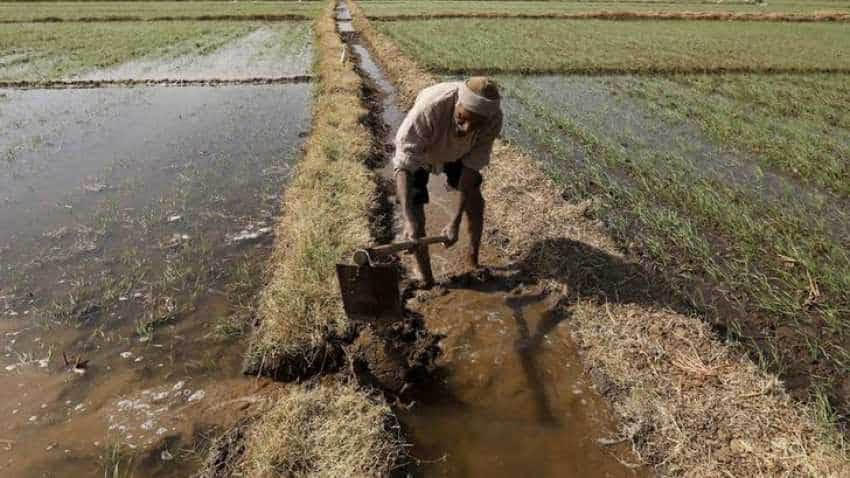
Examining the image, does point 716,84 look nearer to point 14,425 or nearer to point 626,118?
point 626,118

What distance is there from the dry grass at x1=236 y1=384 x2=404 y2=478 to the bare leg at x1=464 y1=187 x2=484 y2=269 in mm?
1545

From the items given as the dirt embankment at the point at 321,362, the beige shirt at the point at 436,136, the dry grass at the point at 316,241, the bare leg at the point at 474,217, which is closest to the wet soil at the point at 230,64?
the dry grass at the point at 316,241

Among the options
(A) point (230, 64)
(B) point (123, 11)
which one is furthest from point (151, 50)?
(B) point (123, 11)

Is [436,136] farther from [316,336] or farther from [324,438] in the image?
[324,438]

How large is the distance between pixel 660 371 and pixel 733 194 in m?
2.87

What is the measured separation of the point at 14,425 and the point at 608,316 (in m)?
3.37

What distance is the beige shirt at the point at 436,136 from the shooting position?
2.95 meters

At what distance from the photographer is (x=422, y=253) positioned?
345 centimetres

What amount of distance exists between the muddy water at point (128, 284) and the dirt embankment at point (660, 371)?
6.57 ft

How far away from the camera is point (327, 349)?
295cm

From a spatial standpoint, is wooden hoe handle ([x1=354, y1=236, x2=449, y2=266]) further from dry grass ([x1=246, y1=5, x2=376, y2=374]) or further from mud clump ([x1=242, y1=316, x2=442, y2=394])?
dry grass ([x1=246, y1=5, x2=376, y2=374])

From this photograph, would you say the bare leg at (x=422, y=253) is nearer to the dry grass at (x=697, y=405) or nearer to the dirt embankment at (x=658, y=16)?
the dry grass at (x=697, y=405)

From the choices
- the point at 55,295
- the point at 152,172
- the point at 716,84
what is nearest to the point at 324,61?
the point at 152,172

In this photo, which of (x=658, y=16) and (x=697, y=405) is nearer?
(x=697, y=405)
